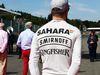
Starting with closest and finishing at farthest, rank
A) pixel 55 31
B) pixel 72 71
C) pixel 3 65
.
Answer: pixel 72 71 → pixel 55 31 → pixel 3 65

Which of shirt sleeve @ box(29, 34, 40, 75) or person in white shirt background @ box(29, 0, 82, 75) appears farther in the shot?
shirt sleeve @ box(29, 34, 40, 75)

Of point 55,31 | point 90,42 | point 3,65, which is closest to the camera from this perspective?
point 55,31

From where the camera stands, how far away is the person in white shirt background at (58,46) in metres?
2.44

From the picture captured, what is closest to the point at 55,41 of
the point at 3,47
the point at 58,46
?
the point at 58,46

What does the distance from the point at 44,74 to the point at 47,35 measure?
44cm

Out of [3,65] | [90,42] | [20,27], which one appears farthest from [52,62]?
[20,27]

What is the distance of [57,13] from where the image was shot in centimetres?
260

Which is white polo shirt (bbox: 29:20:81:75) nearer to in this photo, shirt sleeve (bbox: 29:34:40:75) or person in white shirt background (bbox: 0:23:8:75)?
shirt sleeve (bbox: 29:34:40:75)

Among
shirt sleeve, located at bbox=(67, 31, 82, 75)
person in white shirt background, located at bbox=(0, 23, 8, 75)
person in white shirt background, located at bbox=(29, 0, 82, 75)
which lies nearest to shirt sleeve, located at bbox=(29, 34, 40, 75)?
person in white shirt background, located at bbox=(29, 0, 82, 75)

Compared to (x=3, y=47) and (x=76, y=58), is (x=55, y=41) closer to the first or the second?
(x=76, y=58)

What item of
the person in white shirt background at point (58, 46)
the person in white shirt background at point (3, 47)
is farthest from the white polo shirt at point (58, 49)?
the person in white shirt background at point (3, 47)

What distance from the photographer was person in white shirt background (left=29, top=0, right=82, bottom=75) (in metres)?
2.44

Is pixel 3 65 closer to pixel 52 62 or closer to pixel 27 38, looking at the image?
pixel 27 38

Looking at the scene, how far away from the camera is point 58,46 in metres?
2.50
